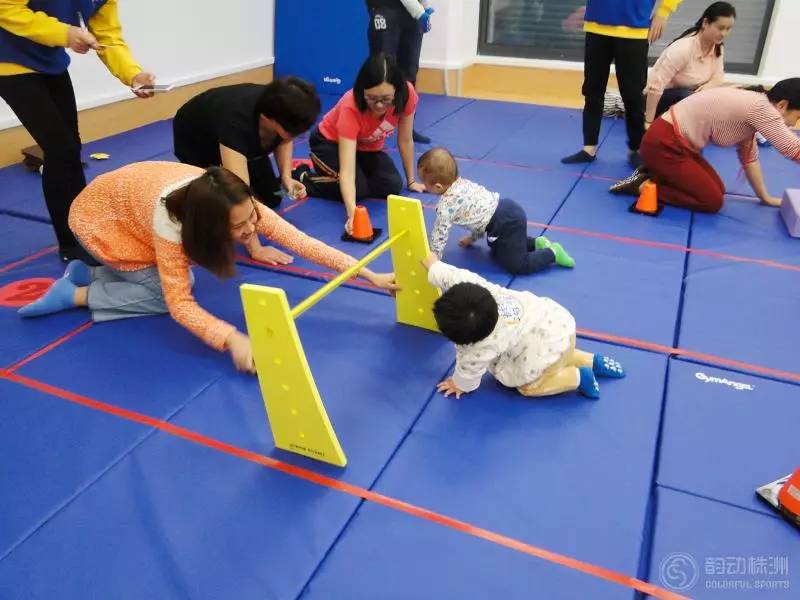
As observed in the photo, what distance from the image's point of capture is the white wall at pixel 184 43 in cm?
466

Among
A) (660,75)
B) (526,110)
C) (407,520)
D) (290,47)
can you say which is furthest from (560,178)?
(290,47)

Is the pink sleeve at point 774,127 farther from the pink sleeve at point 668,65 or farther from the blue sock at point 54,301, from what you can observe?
the blue sock at point 54,301

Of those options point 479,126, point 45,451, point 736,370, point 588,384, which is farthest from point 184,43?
point 736,370

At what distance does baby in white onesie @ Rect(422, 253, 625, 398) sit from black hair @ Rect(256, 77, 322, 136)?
35.1 inches

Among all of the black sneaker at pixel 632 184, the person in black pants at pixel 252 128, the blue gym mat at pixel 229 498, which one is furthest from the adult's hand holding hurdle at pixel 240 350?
the black sneaker at pixel 632 184

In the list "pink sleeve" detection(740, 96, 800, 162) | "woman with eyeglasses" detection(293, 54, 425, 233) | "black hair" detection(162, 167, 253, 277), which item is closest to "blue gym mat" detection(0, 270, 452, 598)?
"black hair" detection(162, 167, 253, 277)

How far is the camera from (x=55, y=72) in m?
2.74

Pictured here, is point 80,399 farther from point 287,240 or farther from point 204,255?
point 287,240

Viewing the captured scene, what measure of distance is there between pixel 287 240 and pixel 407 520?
1.15 metres

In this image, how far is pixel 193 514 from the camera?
5.49ft

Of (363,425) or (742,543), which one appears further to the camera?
(363,425)

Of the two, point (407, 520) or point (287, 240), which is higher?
point (287, 240)

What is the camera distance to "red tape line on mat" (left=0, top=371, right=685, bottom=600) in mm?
1500

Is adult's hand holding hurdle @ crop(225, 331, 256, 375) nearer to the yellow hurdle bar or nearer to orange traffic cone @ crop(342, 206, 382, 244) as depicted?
the yellow hurdle bar
